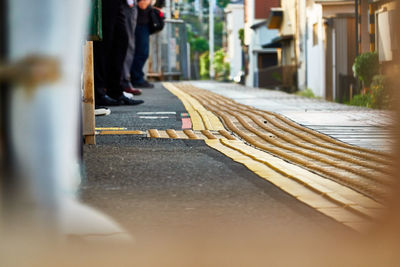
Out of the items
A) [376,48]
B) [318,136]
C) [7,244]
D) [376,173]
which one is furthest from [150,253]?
[376,48]

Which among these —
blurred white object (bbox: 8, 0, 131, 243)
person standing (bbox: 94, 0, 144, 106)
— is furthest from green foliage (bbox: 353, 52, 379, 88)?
blurred white object (bbox: 8, 0, 131, 243)

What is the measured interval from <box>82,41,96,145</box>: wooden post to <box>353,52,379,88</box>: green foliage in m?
9.05

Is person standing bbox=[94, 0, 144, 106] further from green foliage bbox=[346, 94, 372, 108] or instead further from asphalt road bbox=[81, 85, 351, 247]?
green foliage bbox=[346, 94, 372, 108]

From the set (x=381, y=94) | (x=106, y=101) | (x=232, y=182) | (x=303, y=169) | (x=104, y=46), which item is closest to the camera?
(x=232, y=182)

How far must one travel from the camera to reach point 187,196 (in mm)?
2904

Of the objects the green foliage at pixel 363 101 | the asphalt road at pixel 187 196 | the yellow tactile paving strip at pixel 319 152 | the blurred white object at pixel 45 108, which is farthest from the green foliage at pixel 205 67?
the blurred white object at pixel 45 108

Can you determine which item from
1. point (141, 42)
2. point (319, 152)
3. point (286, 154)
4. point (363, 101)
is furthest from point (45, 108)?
point (141, 42)

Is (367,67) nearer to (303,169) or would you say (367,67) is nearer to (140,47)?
(140,47)

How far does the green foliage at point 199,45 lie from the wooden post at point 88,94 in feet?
183

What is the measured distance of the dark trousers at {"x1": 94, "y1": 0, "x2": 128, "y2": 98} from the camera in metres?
8.14

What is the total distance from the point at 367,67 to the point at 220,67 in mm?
38540

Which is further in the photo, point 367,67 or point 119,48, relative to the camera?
point 367,67

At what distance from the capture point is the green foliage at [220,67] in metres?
51.4

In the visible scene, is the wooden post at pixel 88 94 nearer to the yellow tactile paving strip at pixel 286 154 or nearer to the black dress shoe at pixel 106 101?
the yellow tactile paving strip at pixel 286 154
